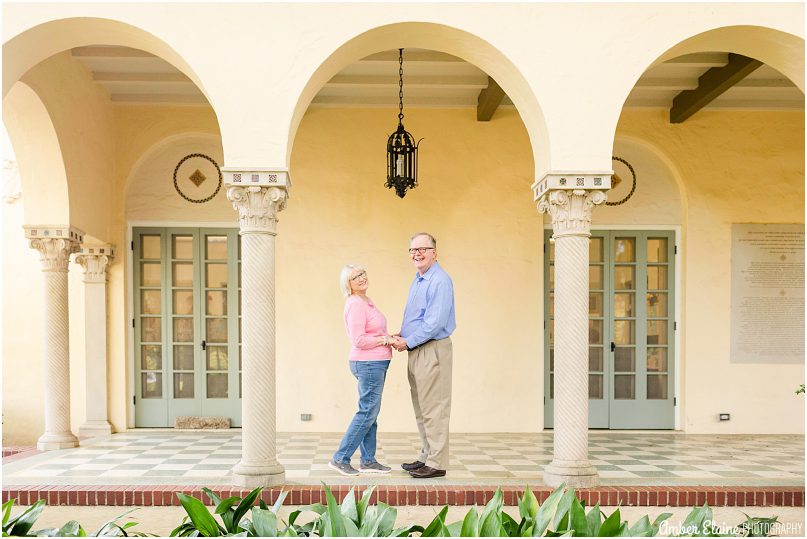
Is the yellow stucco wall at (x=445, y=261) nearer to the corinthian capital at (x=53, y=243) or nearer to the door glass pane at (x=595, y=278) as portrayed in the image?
the door glass pane at (x=595, y=278)

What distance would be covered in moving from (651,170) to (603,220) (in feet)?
3.19

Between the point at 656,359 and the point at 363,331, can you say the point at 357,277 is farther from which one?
the point at 656,359

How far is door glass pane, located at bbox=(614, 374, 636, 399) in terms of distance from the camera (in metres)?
9.02

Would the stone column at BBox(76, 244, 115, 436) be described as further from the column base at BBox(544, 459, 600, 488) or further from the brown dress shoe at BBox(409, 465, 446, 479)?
the column base at BBox(544, 459, 600, 488)

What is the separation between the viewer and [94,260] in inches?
338

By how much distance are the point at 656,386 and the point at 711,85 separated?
156 inches

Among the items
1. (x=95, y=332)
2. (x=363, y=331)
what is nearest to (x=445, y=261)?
(x=363, y=331)

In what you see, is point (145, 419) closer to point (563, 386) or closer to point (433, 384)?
point (433, 384)

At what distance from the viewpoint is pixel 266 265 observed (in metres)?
5.62

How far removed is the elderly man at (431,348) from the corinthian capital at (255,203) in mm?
1259

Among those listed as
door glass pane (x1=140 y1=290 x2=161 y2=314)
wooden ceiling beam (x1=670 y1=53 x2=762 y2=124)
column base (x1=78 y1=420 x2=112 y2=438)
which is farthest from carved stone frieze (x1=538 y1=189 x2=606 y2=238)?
column base (x1=78 y1=420 x2=112 y2=438)

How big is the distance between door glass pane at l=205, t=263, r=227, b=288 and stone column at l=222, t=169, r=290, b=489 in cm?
365

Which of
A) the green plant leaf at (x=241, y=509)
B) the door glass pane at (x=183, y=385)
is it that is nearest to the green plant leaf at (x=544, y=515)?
the green plant leaf at (x=241, y=509)

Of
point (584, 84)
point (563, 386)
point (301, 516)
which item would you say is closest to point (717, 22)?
point (584, 84)
